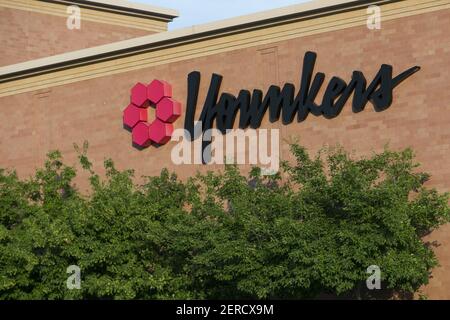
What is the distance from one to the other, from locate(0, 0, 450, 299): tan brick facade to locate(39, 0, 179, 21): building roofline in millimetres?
7709

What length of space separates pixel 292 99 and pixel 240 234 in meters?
5.57

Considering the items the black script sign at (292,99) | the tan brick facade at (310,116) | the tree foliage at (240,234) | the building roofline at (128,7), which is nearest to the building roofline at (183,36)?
the tan brick facade at (310,116)

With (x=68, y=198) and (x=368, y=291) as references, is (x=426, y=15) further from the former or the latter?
(x=68, y=198)

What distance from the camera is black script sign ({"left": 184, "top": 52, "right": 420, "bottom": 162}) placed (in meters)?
32.6

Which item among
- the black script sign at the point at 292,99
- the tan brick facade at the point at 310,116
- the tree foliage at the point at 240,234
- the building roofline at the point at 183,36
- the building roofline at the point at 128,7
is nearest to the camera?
the tree foliage at the point at 240,234

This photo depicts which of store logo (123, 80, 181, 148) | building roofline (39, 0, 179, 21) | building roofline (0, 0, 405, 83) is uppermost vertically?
building roofline (39, 0, 179, 21)

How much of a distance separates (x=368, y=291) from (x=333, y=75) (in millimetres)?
6307

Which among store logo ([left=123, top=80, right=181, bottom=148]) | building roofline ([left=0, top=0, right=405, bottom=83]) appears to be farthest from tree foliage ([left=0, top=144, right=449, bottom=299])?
building roofline ([left=0, top=0, right=405, bottom=83])

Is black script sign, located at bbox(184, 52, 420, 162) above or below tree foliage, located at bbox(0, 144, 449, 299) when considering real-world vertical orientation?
above

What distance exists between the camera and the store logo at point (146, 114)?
36.6 metres

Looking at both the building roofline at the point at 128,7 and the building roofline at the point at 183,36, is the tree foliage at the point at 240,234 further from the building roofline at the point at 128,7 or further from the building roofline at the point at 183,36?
the building roofline at the point at 128,7

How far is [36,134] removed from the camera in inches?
1586

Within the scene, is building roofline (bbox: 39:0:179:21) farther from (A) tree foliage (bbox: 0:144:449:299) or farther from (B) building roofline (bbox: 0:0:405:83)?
A: (A) tree foliage (bbox: 0:144:449:299)

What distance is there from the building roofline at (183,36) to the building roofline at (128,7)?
23.5 feet
